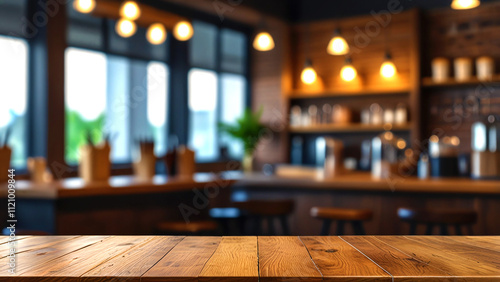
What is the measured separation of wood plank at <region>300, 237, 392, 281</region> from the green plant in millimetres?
5669

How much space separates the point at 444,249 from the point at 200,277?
30.9 inches

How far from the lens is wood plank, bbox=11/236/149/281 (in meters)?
1.32

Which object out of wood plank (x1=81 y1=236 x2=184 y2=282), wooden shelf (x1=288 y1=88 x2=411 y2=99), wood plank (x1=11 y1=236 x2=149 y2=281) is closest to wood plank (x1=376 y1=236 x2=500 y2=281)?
wood plank (x1=81 y1=236 x2=184 y2=282)

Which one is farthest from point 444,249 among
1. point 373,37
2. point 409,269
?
point 373,37

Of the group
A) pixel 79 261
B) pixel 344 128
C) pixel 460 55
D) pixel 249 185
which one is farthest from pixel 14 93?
pixel 460 55

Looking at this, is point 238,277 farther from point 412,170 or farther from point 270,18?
point 270,18

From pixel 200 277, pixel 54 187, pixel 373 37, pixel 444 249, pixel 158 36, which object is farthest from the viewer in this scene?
pixel 373 37

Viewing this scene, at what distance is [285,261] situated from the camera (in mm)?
1471

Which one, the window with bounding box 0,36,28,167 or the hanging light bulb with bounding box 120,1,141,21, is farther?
the window with bounding box 0,36,28,167

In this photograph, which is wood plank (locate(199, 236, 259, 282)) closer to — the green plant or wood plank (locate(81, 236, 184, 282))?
wood plank (locate(81, 236, 184, 282))

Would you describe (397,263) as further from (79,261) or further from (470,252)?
(79,261)

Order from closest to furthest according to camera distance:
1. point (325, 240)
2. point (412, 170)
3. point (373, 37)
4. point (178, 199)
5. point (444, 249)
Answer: point (444, 249) → point (325, 240) → point (178, 199) → point (412, 170) → point (373, 37)

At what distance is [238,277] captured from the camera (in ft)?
4.32

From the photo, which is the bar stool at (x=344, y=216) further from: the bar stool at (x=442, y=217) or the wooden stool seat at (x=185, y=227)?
the wooden stool seat at (x=185, y=227)
